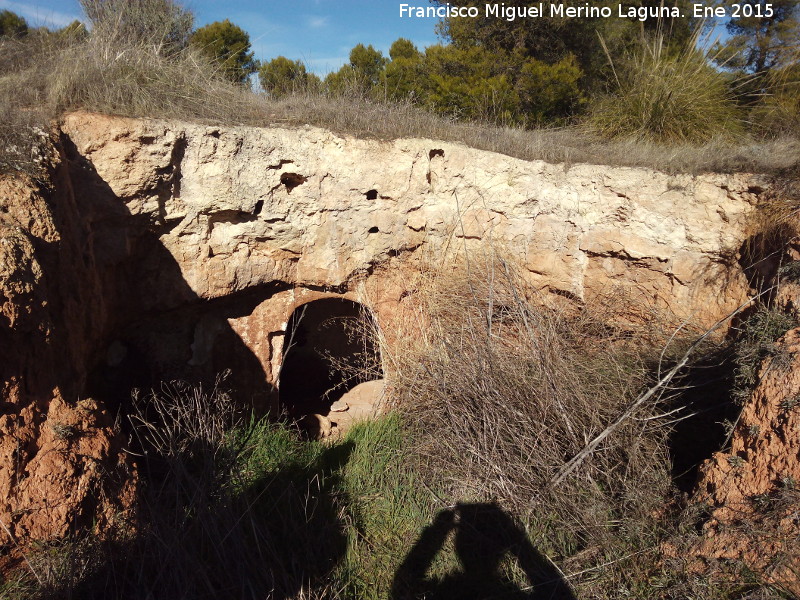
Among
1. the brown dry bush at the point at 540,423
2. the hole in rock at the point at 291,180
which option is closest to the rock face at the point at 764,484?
the brown dry bush at the point at 540,423

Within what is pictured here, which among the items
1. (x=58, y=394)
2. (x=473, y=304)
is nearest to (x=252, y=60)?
(x=473, y=304)

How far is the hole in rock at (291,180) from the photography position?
202 inches

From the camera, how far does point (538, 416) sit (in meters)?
3.77

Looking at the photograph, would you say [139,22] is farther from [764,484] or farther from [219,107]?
[764,484]

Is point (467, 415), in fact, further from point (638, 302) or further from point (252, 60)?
point (252, 60)

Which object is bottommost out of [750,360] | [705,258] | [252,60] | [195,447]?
[195,447]

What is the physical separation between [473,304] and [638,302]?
1515 mm

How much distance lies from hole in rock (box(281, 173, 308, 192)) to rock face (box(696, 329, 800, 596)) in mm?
3744

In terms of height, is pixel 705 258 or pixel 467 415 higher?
pixel 705 258

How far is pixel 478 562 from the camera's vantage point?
345 cm

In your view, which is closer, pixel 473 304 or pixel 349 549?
pixel 349 549

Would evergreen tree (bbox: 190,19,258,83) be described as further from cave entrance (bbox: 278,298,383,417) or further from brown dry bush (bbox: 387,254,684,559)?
brown dry bush (bbox: 387,254,684,559)

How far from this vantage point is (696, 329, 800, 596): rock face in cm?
271

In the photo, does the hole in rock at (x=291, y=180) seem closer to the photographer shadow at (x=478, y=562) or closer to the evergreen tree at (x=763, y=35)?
the photographer shadow at (x=478, y=562)
